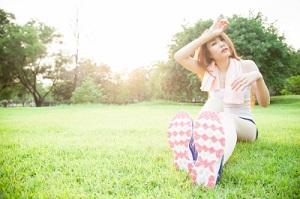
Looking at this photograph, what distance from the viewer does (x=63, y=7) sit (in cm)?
167

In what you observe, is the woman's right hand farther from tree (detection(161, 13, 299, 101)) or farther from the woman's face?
tree (detection(161, 13, 299, 101))

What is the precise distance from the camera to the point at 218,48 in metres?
1.73

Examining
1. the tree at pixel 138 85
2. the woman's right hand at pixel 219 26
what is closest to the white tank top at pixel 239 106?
the woman's right hand at pixel 219 26

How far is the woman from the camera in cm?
124

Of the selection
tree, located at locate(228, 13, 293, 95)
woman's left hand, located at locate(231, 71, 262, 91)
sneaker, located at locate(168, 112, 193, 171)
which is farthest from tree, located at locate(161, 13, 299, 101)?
sneaker, located at locate(168, 112, 193, 171)

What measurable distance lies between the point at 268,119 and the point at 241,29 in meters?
0.80

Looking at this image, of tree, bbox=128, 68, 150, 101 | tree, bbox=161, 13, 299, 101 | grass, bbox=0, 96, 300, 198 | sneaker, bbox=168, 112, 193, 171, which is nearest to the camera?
grass, bbox=0, 96, 300, 198

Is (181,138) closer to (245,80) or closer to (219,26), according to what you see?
(245,80)

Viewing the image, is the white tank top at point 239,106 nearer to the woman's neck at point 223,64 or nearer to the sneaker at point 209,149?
the woman's neck at point 223,64

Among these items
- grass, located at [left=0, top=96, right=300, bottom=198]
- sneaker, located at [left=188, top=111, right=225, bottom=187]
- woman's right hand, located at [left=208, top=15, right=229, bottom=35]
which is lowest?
grass, located at [left=0, top=96, right=300, bottom=198]

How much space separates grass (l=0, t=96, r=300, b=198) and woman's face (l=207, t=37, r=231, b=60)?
0.43 meters

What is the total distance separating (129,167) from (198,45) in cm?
67

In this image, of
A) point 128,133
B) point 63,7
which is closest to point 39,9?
point 63,7

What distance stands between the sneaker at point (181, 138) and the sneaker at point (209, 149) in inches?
3.7
